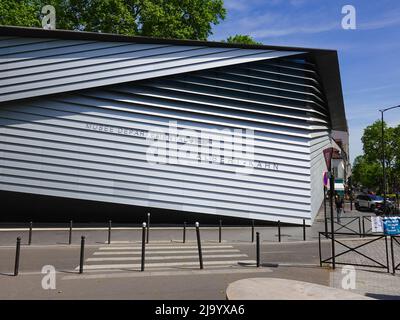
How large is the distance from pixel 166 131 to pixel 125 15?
20.2 metres

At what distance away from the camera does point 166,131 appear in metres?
21.3

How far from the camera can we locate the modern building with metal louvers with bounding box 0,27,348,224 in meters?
20.1

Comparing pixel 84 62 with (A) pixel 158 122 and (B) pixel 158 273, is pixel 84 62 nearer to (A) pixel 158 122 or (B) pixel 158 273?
(A) pixel 158 122

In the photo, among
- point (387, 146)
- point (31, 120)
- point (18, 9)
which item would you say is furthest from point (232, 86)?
point (387, 146)

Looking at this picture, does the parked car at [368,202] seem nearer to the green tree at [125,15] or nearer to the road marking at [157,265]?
the green tree at [125,15]

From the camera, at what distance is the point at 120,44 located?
20531 mm

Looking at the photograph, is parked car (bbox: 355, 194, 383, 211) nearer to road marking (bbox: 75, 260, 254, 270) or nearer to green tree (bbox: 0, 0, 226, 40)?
green tree (bbox: 0, 0, 226, 40)

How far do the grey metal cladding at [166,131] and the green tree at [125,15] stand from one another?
1820 centimetres

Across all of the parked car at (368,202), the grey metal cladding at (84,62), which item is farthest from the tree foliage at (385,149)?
the grey metal cladding at (84,62)

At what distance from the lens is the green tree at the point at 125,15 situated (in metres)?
37.0

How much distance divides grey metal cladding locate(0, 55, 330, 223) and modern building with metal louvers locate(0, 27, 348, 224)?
0.17 ft

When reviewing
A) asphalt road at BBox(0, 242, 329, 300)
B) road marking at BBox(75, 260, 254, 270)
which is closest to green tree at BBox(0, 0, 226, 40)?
asphalt road at BBox(0, 242, 329, 300)

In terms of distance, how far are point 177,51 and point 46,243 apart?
11.4m
